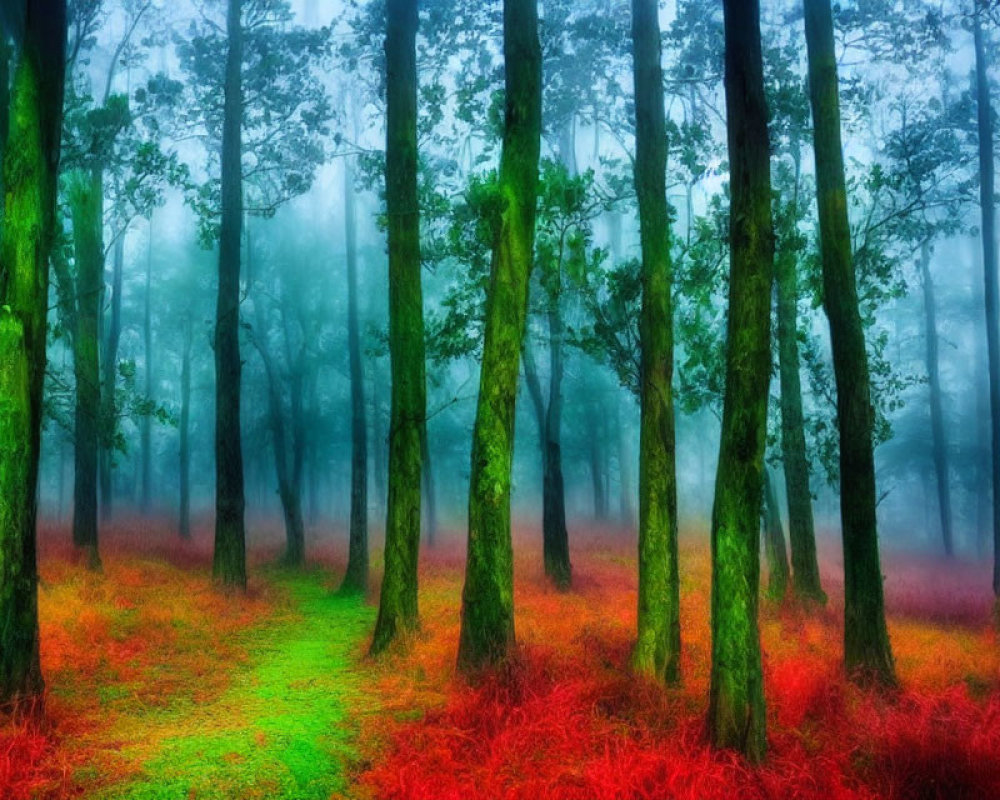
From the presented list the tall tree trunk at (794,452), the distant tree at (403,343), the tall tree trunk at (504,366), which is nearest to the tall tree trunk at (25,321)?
the distant tree at (403,343)

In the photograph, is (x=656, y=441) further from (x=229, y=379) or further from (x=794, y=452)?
(x=229, y=379)

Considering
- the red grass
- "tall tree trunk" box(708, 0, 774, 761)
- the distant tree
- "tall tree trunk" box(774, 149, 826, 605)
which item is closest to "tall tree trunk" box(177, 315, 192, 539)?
the distant tree

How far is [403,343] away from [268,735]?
5.76 metres

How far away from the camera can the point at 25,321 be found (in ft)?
21.9

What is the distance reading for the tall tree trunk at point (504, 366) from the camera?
26.3 ft

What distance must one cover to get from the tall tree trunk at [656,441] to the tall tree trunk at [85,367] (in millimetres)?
12081

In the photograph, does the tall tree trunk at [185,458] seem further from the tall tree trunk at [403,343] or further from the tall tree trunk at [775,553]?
the tall tree trunk at [775,553]

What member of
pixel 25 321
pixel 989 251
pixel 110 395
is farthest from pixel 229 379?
pixel 989 251

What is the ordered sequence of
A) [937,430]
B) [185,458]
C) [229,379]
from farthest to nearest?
1. [185,458]
2. [937,430]
3. [229,379]

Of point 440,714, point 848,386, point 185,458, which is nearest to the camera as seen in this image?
point 440,714

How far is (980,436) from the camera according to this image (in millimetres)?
33812

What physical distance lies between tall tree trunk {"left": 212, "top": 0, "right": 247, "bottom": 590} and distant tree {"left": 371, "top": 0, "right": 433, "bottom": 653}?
5246mm

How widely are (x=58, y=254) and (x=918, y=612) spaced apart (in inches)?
848

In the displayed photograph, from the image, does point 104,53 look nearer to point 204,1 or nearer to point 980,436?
point 204,1
